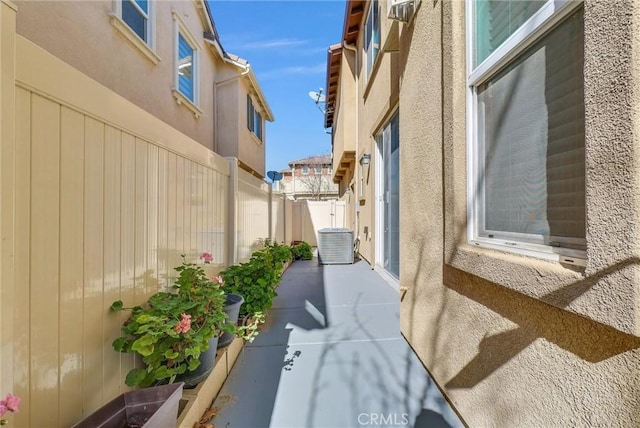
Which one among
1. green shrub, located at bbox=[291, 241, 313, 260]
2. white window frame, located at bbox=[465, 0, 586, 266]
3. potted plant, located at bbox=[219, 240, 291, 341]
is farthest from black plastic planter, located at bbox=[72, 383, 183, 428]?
green shrub, located at bbox=[291, 241, 313, 260]

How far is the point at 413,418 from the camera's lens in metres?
2.08

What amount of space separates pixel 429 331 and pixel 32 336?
8.49 ft

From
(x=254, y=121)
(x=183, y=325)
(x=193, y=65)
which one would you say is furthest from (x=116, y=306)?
(x=254, y=121)

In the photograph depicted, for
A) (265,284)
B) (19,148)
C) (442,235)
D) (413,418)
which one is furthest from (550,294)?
(265,284)

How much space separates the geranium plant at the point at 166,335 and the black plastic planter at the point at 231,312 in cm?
45

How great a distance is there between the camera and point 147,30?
17.8ft

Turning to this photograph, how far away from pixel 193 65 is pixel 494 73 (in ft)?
25.7

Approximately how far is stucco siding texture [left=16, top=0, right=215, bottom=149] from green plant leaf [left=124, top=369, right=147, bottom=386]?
374 cm

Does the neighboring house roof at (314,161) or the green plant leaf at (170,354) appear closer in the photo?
the green plant leaf at (170,354)

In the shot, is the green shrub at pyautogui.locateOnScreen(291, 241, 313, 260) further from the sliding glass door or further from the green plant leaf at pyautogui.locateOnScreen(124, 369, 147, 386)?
the green plant leaf at pyautogui.locateOnScreen(124, 369, 147, 386)

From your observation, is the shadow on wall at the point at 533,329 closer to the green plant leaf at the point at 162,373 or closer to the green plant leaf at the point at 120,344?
the green plant leaf at the point at 162,373

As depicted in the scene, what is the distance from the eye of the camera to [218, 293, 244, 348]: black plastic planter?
2.71m

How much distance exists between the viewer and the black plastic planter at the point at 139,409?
1.45m
